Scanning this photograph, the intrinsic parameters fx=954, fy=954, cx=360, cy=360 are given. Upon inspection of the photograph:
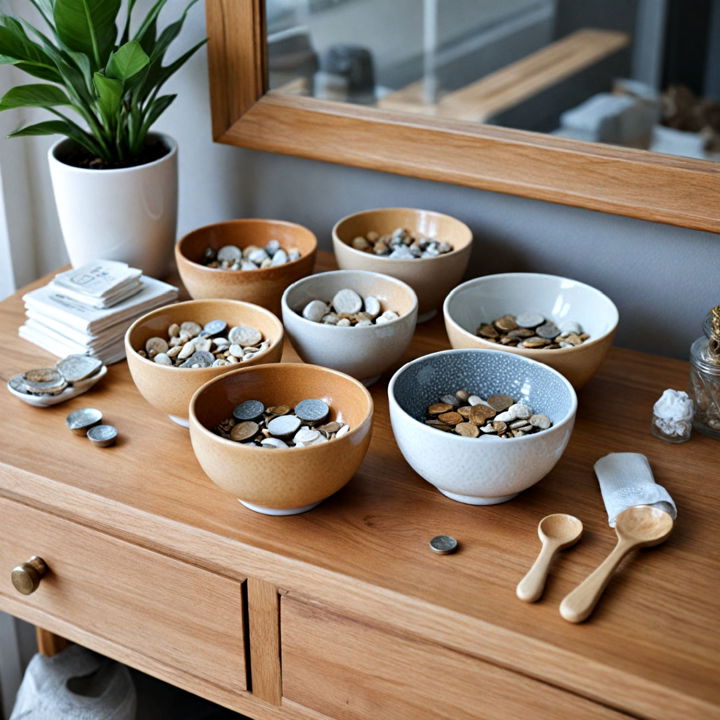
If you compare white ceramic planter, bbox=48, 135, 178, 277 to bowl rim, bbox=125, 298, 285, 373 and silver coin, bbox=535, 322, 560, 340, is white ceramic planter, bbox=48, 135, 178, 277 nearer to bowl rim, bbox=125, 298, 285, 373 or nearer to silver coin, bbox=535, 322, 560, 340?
bowl rim, bbox=125, 298, 285, 373

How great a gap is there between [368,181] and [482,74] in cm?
111

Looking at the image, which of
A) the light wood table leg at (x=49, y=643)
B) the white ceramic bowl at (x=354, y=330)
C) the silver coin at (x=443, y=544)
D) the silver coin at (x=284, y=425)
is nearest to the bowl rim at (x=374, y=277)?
the white ceramic bowl at (x=354, y=330)

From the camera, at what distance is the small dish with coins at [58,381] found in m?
0.87

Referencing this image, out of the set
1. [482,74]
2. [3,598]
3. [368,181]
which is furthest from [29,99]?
[482,74]

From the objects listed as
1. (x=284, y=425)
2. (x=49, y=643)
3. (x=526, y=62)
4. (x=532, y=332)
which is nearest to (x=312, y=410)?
(x=284, y=425)

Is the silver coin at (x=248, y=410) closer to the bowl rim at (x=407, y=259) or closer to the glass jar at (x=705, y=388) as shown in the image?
the bowl rim at (x=407, y=259)

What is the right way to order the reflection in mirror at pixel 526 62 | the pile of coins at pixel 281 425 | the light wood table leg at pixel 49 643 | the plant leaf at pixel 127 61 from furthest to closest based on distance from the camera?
the reflection in mirror at pixel 526 62 < the light wood table leg at pixel 49 643 < the plant leaf at pixel 127 61 < the pile of coins at pixel 281 425

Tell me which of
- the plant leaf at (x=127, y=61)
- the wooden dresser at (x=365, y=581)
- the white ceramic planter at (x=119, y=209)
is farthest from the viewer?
the white ceramic planter at (x=119, y=209)

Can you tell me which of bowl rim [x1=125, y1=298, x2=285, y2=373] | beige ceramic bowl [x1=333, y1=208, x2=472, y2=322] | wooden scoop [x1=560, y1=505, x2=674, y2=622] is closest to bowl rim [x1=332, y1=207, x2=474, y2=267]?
beige ceramic bowl [x1=333, y1=208, x2=472, y2=322]

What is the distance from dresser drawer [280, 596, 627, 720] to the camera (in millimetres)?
662

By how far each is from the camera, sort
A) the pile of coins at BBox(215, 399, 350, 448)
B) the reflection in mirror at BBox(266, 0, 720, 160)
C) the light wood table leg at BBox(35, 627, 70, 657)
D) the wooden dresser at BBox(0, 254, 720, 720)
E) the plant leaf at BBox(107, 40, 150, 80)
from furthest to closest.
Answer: the reflection in mirror at BBox(266, 0, 720, 160)
the light wood table leg at BBox(35, 627, 70, 657)
the plant leaf at BBox(107, 40, 150, 80)
the pile of coins at BBox(215, 399, 350, 448)
the wooden dresser at BBox(0, 254, 720, 720)

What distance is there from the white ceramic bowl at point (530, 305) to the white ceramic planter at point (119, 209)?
33 cm

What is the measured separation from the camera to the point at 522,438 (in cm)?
70

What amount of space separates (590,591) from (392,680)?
0.17 m
